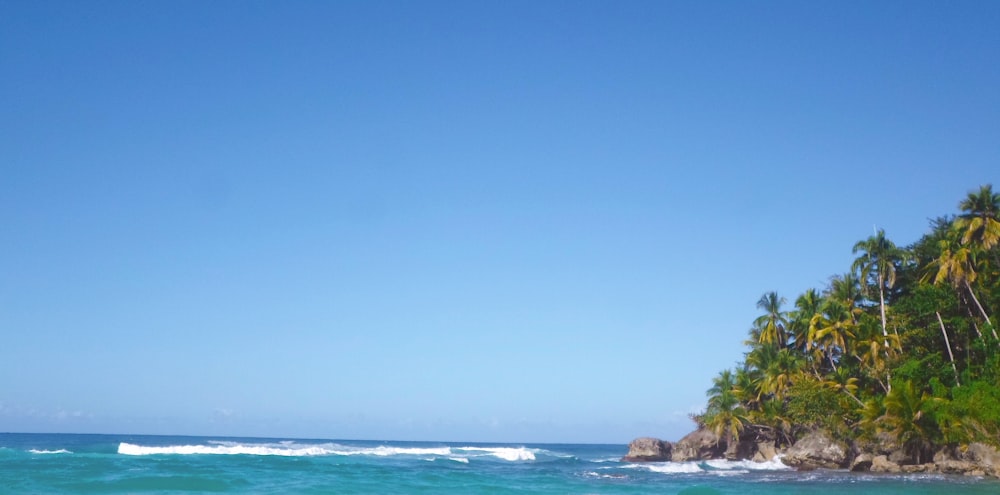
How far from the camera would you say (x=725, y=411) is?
41875 mm

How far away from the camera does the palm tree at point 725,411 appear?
41.2 meters

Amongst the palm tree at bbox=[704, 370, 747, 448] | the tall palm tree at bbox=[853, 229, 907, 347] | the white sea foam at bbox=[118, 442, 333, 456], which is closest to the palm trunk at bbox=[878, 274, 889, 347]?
the tall palm tree at bbox=[853, 229, 907, 347]

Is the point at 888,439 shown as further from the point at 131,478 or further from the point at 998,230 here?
the point at 131,478

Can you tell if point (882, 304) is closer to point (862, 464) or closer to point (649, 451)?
point (862, 464)

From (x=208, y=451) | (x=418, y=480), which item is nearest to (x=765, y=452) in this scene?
(x=418, y=480)

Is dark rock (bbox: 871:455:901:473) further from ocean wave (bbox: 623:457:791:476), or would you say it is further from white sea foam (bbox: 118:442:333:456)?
white sea foam (bbox: 118:442:333:456)

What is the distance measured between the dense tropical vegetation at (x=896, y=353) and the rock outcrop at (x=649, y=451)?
21.1 ft

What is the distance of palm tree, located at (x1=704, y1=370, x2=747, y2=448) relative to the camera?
135 ft

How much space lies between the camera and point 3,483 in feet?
81.0

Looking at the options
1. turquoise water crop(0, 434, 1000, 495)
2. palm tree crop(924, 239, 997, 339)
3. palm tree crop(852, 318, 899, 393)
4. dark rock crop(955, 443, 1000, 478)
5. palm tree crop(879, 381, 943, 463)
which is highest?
palm tree crop(924, 239, 997, 339)

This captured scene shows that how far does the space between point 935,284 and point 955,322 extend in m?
1.76

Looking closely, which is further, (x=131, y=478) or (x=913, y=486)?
(x=131, y=478)

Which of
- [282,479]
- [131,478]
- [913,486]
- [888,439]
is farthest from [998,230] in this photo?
[131,478]

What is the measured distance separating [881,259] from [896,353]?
4.59 m
